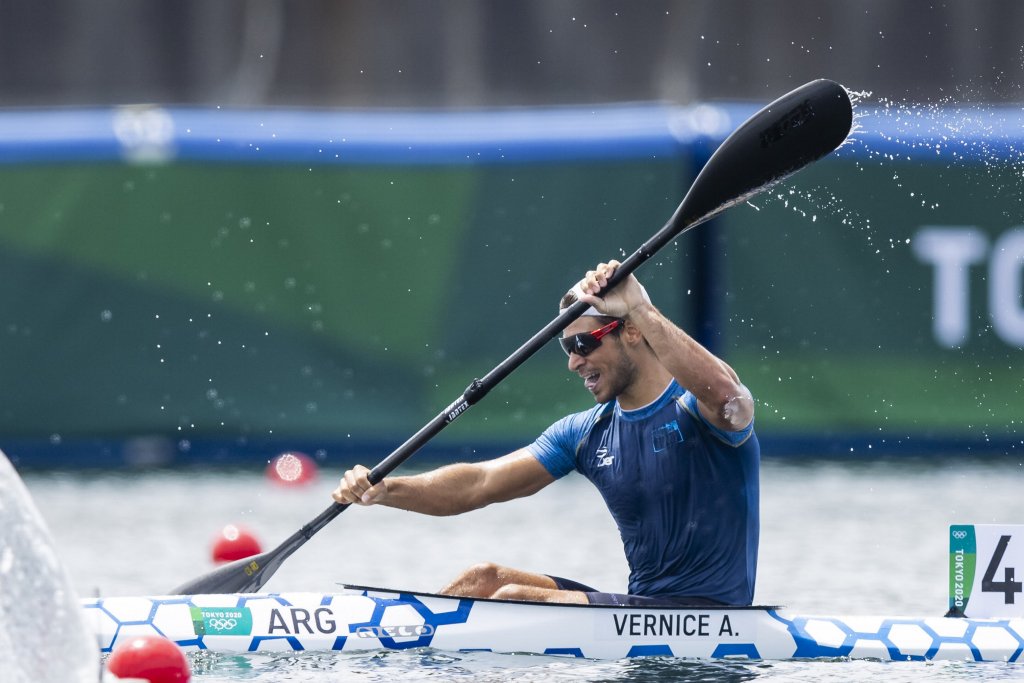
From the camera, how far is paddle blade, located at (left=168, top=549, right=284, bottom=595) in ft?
23.3

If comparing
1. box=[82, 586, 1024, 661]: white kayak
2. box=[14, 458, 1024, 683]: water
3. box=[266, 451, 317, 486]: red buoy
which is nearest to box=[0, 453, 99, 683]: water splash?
box=[14, 458, 1024, 683]: water

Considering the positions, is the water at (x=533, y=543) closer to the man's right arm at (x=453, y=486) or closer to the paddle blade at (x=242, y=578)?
the man's right arm at (x=453, y=486)

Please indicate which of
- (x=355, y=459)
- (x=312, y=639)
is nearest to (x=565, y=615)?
(x=312, y=639)

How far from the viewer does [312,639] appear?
630 centimetres

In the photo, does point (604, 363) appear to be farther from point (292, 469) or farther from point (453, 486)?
point (292, 469)

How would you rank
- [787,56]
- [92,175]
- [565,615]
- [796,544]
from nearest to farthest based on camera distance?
1. [565,615]
2. [796,544]
3. [92,175]
4. [787,56]

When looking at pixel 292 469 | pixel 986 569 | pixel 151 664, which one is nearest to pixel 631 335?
pixel 986 569

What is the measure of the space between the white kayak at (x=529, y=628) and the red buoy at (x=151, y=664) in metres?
0.79

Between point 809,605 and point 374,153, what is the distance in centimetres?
505

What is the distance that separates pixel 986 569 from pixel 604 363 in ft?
5.01

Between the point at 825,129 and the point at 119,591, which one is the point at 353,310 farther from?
the point at 825,129

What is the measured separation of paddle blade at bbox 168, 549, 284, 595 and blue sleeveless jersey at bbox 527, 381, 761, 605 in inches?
58.1

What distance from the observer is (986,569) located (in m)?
6.29

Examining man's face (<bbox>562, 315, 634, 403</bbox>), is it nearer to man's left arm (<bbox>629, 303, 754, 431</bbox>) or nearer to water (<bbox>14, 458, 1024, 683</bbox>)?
man's left arm (<bbox>629, 303, 754, 431</bbox>)
